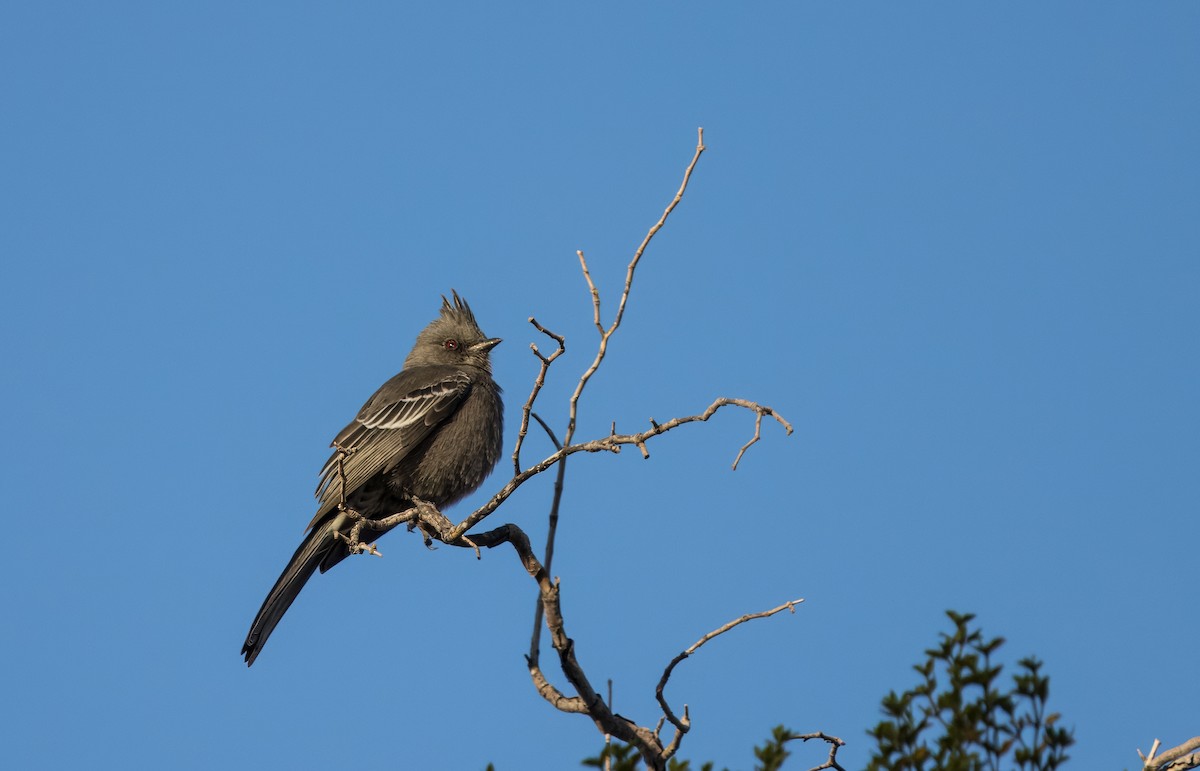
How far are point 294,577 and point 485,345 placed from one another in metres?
2.98

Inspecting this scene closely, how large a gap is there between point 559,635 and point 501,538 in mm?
1038

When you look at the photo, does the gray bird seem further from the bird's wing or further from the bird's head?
the bird's head

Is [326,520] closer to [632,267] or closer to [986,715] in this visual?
[632,267]

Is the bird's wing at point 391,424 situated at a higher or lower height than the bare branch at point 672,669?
higher

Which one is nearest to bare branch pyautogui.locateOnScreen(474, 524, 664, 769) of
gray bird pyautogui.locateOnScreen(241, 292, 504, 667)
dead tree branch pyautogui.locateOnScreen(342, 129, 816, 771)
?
dead tree branch pyautogui.locateOnScreen(342, 129, 816, 771)

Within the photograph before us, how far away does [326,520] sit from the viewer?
9727mm

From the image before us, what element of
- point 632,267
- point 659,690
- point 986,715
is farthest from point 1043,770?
point 632,267

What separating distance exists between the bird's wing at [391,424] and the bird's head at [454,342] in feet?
2.46

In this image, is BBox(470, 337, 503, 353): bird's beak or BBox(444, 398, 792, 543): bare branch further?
BBox(470, 337, 503, 353): bird's beak

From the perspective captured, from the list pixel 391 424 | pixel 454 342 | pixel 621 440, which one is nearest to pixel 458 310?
pixel 454 342

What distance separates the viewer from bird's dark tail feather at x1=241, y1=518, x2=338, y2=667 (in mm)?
9422

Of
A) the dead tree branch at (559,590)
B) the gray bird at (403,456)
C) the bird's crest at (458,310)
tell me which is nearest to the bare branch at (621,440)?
the dead tree branch at (559,590)

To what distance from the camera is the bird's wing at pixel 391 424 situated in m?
10.0

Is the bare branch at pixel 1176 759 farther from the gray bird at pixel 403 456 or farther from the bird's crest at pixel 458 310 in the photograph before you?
the bird's crest at pixel 458 310
